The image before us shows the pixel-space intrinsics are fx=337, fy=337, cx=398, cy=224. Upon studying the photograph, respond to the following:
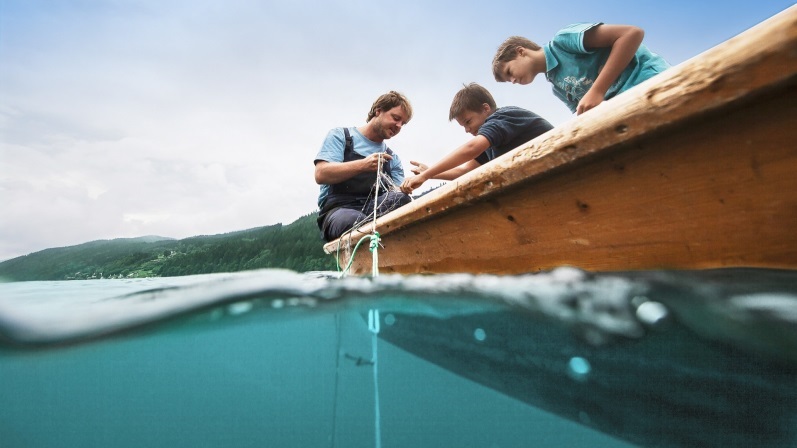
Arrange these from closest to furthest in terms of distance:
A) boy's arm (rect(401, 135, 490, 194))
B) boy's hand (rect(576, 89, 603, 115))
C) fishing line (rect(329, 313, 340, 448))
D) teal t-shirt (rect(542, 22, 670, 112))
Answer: boy's hand (rect(576, 89, 603, 115)), teal t-shirt (rect(542, 22, 670, 112)), boy's arm (rect(401, 135, 490, 194)), fishing line (rect(329, 313, 340, 448))

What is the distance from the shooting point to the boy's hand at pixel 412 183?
3.04 metres

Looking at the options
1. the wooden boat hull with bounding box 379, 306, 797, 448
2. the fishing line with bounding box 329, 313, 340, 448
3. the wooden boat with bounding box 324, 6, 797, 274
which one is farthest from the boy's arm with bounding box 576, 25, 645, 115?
the fishing line with bounding box 329, 313, 340, 448

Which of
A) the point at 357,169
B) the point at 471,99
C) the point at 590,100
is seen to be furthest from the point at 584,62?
the point at 357,169

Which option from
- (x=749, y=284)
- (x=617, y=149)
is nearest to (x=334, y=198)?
(x=617, y=149)

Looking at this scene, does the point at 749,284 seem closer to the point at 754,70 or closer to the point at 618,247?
the point at 618,247

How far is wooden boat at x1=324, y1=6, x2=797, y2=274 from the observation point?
0.86 metres

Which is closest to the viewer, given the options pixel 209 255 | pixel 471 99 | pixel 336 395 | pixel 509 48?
pixel 509 48

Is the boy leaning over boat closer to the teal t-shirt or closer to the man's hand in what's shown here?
the teal t-shirt

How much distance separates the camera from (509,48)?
3055 millimetres

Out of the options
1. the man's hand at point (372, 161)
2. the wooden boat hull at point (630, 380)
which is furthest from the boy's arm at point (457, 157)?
the wooden boat hull at point (630, 380)

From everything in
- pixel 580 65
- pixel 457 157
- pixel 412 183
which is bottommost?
pixel 412 183

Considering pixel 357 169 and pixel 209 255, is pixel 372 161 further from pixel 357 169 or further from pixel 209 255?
pixel 209 255

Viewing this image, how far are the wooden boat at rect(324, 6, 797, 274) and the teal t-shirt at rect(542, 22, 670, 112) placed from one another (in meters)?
1.72

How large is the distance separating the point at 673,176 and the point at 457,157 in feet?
5.75
